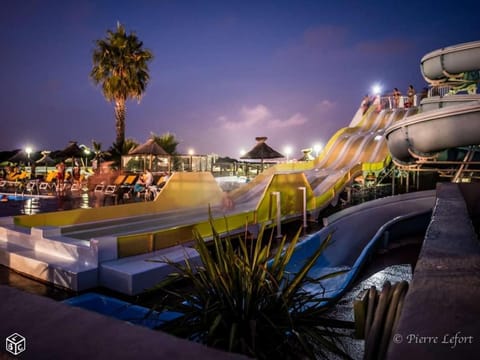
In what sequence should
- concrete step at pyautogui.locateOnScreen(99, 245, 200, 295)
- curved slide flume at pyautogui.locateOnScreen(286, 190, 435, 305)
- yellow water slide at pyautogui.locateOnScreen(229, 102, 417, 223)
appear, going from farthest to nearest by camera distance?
yellow water slide at pyautogui.locateOnScreen(229, 102, 417, 223) < curved slide flume at pyautogui.locateOnScreen(286, 190, 435, 305) < concrete step at pyautogui.locateOnScreen(99, 245, 200, 295)

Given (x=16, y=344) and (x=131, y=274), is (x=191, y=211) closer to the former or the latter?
(x=131, y=274)

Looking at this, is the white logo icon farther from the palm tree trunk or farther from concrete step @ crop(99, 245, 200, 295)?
the palm tree trunk

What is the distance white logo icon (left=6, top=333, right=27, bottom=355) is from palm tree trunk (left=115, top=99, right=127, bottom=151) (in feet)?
82.1

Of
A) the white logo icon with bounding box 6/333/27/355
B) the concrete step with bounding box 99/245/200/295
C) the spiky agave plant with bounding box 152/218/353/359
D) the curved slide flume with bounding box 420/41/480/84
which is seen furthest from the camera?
the curved slide flume with bounding box 420/41/480/84

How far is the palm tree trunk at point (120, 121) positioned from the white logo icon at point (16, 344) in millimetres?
25011

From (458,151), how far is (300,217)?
13.7 feet

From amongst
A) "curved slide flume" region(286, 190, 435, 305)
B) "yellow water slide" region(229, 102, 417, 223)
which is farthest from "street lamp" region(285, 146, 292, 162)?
"curved slide flume" region(286, 190, 435, 305)

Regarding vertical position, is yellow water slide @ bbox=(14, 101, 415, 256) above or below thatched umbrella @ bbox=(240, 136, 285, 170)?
below

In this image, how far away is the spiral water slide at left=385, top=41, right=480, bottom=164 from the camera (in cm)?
617

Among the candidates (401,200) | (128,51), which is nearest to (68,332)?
(401,200)

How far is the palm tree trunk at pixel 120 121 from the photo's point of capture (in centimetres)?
2505

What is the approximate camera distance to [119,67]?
2439cm

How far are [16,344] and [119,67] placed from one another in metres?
25.5

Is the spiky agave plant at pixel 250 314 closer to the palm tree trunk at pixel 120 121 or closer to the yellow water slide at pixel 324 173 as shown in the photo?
the yellow water slide at pixel 324 173
